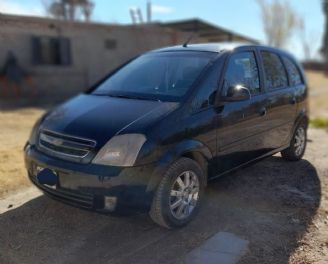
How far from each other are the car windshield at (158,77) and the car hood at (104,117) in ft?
0.67

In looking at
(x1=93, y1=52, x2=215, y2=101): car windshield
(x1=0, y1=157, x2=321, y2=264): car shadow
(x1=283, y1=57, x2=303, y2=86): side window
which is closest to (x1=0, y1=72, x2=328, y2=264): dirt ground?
(x1=0, y1=157, x2=321, y2=264): car shadow

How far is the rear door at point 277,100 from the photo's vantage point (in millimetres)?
5316

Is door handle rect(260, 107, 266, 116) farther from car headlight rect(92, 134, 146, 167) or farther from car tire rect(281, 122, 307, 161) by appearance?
car headlight rect(92, 134, 146, 167)

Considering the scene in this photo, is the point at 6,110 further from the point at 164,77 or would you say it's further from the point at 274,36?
the point at 274,36

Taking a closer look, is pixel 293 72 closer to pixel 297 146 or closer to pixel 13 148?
pixel 297 146

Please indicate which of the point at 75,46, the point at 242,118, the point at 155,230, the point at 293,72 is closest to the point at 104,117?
the point at 155,230

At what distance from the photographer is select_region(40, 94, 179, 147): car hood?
3.78 meters

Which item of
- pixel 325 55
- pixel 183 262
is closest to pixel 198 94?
pixel 183 262

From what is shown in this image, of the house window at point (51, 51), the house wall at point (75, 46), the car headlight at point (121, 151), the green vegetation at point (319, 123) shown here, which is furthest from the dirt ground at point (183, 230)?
the house window at point (51, 51)

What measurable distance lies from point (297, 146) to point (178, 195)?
298 cm

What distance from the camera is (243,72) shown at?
4.94 meters

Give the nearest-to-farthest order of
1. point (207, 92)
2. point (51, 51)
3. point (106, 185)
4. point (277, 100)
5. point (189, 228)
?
point (106, 185), point (189, 228), point (207, 92), point (277, 100), point (51, 51)

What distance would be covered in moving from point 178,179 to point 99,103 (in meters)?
1.17

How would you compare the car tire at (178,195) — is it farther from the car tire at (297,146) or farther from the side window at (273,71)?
the car tire at (297,146)
